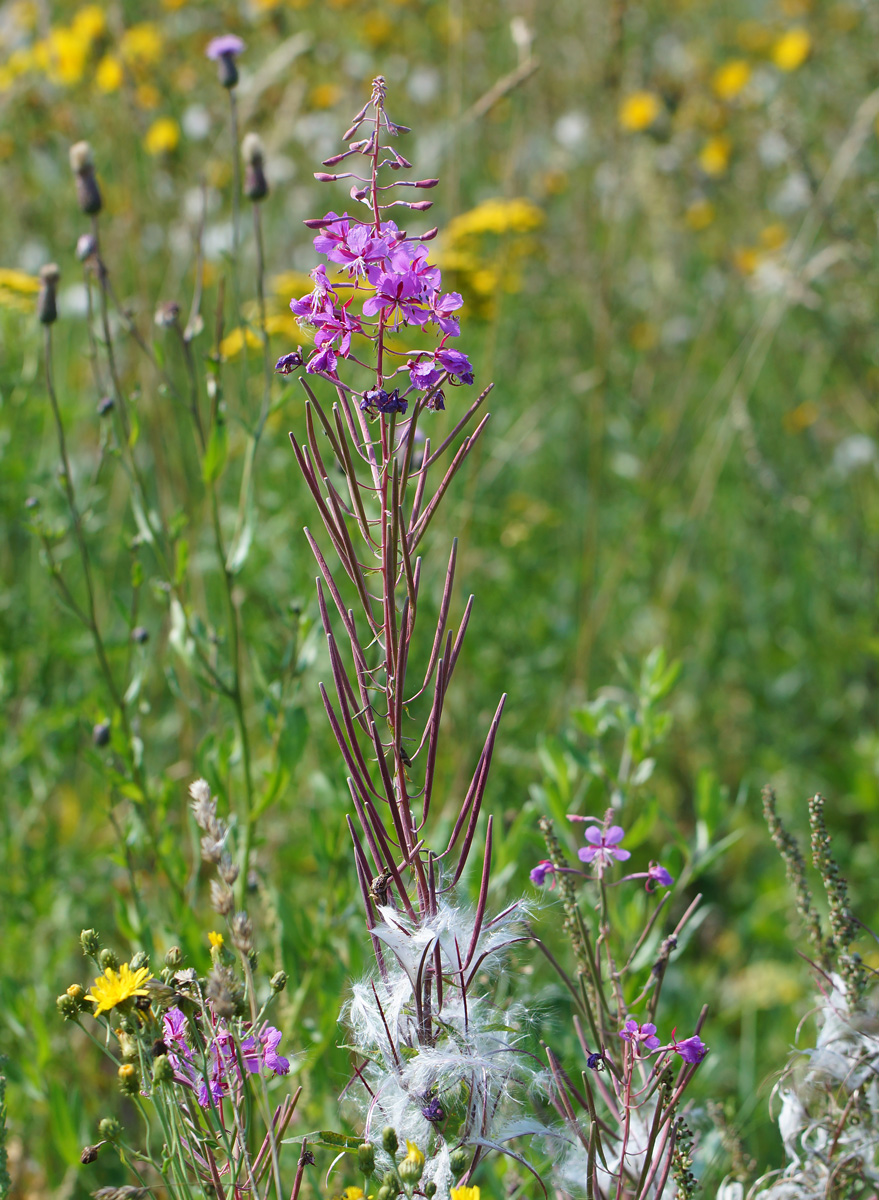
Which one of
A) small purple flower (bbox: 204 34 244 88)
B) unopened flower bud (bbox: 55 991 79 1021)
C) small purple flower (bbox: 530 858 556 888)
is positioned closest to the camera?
unopened flower bud (bbox: 55 991 79 1021)

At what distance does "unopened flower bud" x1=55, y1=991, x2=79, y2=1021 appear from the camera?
1.07 metres

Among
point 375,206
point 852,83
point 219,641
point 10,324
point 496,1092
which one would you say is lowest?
point 496,1092

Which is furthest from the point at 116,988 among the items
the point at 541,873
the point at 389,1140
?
the point at 541,873

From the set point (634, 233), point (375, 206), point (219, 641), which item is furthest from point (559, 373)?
point (375, 206)

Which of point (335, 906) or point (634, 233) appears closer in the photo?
point (335, 906)

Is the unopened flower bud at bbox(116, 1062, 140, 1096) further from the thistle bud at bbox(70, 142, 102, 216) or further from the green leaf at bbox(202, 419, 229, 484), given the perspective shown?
the thistle bud at bbox(70, 142, 102, 216)

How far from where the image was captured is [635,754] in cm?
185

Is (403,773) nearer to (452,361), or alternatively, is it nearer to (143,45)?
(452,361)

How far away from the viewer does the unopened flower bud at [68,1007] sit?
3.52ft

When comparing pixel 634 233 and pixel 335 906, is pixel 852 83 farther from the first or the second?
pixel 335 906

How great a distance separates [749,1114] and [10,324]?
95.8 inches

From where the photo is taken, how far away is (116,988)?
1052 mm

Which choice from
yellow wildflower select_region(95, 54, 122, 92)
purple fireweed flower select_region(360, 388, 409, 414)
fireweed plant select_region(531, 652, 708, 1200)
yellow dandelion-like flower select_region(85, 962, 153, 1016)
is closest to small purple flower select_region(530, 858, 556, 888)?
fireweed plant select_region(531, 652, 708, 1200)

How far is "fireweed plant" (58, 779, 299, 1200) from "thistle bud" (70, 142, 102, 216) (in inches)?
48.3
